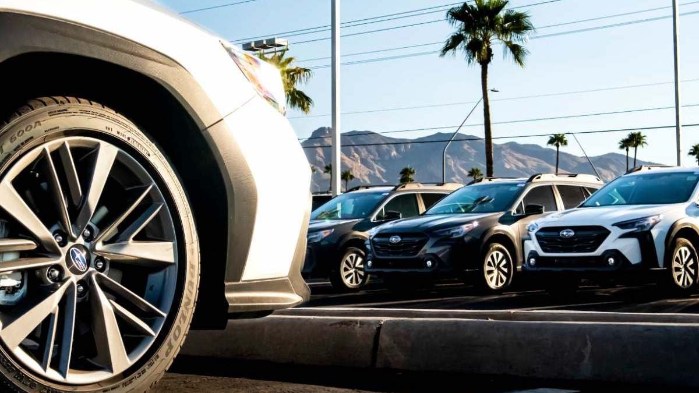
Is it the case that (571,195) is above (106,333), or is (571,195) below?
above

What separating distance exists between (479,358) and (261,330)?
50.6 inches

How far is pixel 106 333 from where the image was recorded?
333 centimetres

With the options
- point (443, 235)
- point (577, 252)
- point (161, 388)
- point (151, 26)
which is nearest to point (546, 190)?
point (443, 235)

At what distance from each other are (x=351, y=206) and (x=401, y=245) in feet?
8.23

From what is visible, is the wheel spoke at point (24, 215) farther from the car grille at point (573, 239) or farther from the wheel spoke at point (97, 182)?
the car grille at point (573, 239)

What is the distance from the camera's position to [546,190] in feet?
51.5

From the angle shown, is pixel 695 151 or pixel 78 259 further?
pixel 695 151

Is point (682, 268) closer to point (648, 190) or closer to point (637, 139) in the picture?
point (648, 190)

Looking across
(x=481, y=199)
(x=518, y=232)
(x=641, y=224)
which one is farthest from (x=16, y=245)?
(x=481, y=199)

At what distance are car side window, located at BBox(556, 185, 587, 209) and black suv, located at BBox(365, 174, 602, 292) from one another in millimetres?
212

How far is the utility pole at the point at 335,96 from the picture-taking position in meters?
28.4

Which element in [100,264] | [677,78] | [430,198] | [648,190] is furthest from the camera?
[677,78]

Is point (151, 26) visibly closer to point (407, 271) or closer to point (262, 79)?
point (262, 79)

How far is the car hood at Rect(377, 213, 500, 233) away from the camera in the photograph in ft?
47.2
